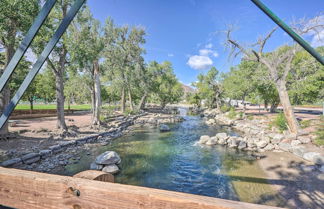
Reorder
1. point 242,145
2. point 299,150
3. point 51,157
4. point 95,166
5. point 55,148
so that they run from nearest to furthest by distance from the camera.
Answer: point 95,166
point 51,157
point 55,148
point 299,150
point 242,145

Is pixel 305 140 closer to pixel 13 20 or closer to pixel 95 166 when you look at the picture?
pixel 95 166

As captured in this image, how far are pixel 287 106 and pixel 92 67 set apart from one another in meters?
15.6

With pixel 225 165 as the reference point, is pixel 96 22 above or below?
above

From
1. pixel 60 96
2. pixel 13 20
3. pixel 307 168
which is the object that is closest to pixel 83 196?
pixel 307 168

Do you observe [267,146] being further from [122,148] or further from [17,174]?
[17,174]

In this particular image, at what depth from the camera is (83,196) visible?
3.00ft

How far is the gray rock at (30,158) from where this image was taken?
578 cm

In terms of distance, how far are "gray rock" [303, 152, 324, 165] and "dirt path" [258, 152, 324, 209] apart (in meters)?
0.24

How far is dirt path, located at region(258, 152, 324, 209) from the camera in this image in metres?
4.20

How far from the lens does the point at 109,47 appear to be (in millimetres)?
17078

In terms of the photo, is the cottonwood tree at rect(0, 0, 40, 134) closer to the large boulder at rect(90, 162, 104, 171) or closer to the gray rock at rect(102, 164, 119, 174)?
the large boulder at rect(90, 162, 104, 171)

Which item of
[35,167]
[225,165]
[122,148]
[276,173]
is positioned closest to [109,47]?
[122,148]

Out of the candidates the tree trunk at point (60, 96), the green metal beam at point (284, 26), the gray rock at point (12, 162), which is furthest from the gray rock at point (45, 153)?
the green metal beam at point (284, 26)

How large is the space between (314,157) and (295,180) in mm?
2208
